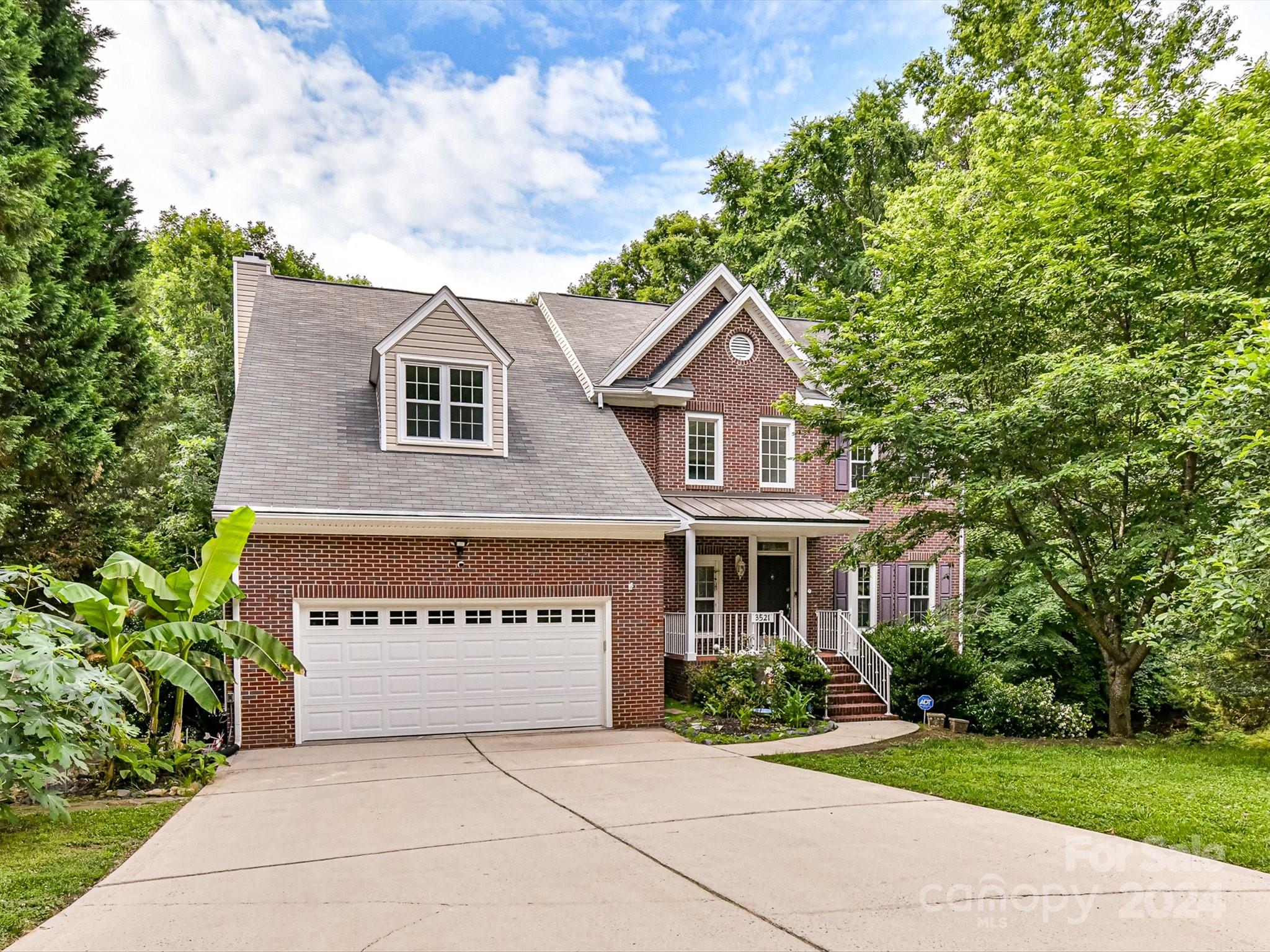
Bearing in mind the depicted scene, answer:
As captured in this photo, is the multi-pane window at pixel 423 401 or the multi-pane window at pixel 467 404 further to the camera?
the multi-pane window at pixel 467 404

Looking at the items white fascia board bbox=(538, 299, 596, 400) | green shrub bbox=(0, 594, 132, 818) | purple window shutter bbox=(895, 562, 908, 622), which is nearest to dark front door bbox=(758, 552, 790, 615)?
purple window shutter bbox=(895, 562, 908, 622)

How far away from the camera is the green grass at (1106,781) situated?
6.82 meters

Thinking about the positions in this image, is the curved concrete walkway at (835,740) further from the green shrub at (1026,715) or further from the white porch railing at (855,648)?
the green shrub at (1026,715)

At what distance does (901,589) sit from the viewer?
1831 centimetres

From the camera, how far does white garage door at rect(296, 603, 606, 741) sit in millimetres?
11648

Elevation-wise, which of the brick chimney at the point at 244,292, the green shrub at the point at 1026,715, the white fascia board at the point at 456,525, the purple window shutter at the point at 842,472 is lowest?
the green shrub at the point at 1026,715

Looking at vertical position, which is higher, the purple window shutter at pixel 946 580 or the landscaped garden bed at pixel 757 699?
the purple window shutter at pixel 946 580

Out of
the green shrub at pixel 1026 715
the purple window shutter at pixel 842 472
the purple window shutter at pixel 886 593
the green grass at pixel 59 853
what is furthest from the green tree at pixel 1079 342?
the green grass at pixel 59 853

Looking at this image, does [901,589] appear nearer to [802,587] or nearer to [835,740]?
[802,587]

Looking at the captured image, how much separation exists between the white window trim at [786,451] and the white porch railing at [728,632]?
288cm

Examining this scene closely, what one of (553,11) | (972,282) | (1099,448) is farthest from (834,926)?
(553,11)

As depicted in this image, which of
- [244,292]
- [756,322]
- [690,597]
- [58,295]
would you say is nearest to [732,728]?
[690,597]

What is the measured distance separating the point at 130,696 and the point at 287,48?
595 inches

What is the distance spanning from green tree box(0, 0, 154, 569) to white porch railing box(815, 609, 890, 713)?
44.7 ft
